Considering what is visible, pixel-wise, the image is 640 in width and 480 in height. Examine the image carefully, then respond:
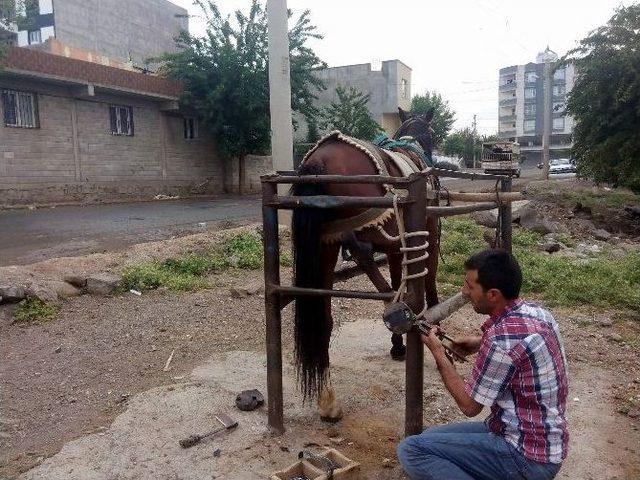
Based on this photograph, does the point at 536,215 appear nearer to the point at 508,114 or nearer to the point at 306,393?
the point at 306,393

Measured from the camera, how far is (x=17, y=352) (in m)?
4.23

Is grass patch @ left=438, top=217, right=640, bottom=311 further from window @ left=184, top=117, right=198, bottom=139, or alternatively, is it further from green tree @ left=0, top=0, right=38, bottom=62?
window @ left=184, top=117, right=198, bottom=139

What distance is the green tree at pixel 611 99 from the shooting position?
12.6 m

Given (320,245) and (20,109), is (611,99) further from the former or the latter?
(20,109)

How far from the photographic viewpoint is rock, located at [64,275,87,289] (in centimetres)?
563

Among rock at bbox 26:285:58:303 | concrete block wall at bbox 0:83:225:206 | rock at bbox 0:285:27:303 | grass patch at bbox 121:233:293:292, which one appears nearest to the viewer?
rock at bbox 0:285:27:303

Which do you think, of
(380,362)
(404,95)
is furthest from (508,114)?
(380,362)

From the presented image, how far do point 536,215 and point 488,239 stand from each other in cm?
326

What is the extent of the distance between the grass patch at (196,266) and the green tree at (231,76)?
1203 cm

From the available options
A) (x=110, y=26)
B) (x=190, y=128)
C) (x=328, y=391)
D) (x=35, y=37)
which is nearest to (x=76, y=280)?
(x=328, y=391)

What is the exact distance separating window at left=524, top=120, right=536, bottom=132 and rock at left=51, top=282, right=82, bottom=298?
82.7 m

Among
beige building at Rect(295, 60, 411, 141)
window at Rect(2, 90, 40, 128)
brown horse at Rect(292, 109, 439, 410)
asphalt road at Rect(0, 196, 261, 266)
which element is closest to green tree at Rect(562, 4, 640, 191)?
asphalt road at Rect(0, 196, 261, 266)

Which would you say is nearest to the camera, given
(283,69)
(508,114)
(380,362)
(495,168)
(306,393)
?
(306,393)

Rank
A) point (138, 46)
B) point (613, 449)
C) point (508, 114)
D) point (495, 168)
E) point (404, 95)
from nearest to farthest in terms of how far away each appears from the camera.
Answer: point (613, 449) < point (495, 168) < point (138, 46) < point (404, 95) < point (508, 114)
